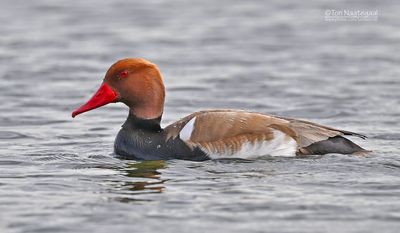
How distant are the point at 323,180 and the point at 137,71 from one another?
2.40 metres

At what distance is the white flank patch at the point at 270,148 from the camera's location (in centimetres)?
1084

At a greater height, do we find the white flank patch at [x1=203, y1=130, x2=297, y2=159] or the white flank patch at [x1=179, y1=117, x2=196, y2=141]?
the white flank patch at [x1=179, y1=117, x2=196, y2=141]

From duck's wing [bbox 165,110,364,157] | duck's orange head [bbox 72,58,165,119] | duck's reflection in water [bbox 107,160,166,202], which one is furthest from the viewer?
duck's orange head [bbox 72,58,165,119]

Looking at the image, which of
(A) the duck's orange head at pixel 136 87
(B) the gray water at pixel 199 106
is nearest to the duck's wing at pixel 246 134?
(B) the gray water at pixel 199 106

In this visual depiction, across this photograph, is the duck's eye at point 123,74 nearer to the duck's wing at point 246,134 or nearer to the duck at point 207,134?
the duck at point 207,134

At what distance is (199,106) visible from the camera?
587 inches

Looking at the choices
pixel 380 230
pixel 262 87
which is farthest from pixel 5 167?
pixel 262 87

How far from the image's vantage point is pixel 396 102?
14.7 metres

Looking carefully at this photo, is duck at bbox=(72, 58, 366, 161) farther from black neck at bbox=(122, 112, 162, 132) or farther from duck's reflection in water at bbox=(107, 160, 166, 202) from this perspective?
duck's reflection in water at bbox=(107, 160, 166, 202)

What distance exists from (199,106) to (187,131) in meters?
4.00

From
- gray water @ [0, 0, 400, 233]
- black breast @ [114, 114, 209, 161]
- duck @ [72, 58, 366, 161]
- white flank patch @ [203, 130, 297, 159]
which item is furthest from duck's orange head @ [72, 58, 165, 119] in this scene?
white flank patch @ [203, 130, 297, 159]

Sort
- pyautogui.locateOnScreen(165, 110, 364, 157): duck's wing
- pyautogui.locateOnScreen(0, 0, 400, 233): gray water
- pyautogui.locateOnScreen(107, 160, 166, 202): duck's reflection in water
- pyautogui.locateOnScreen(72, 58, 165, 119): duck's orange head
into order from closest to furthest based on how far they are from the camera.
→ pyautogui.locateOnScreen(0, 0, 400, 233): gray water, pyautogui.locateOnScreen(107, 160, 166, 202): duck's reflection in water, pyautogui.locateOnScreen(165, 110, 364, 157): duck's wing, pyautogui.locateOnScreen(72, 58, 165, 119): duck's orange head

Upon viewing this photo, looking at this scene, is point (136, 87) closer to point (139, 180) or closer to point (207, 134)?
point (207, 134)

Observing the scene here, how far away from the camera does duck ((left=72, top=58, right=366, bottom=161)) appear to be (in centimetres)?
1084
